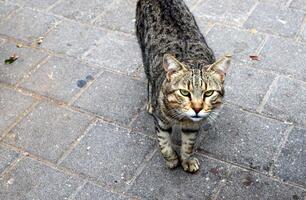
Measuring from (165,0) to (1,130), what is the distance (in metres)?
1.88

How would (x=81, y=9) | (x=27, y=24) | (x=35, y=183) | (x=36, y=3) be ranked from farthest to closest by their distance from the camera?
(x=36, y=3)
(x=81, y=9)
(x=27, y=24)
(x=35, y=183)

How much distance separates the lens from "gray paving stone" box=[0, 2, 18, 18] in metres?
5.50

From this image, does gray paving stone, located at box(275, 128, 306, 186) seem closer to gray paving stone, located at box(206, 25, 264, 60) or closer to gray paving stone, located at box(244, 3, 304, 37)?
gray paving stone, located at box(206, 25, 264, 60)

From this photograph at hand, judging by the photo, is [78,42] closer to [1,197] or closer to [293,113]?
[1,197]

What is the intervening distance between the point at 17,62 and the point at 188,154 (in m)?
2.23

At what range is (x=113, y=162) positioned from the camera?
12.7 ft

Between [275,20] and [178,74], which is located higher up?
[178,74]

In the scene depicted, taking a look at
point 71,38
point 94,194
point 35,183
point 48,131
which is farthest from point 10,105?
point 94,194

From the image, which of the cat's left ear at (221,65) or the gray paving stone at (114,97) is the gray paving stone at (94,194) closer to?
the gray paving stone at (114,97)

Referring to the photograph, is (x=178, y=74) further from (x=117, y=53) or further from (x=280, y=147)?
(x=117, y=53)

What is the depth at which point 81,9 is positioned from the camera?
5531 millimetres

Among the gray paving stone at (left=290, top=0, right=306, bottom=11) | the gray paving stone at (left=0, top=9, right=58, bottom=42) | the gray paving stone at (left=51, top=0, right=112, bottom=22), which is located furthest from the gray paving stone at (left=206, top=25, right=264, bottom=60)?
the gray paving stone at (left=0, top=9, right=58, bottom=42)

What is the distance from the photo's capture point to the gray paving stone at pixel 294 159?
3.73 meters

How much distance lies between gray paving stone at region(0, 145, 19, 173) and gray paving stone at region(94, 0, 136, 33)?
1.94 metres
